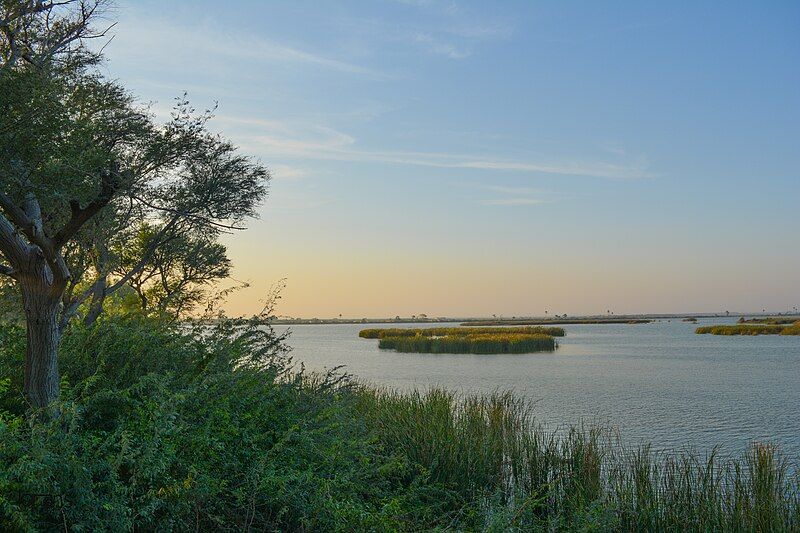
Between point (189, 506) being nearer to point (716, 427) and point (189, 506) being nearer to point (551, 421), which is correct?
point (551, 421)

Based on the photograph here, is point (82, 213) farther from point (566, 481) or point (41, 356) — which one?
point (566, 481)

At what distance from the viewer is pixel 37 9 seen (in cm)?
1029

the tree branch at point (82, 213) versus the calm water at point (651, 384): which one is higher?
the tree branch at point (82, 213)

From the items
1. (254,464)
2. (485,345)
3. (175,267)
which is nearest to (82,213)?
(254,464)

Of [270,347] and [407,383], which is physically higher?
[270,347]

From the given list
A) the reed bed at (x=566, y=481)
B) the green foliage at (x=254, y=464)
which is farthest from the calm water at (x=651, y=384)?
the green foliage at (x=254, y=464)

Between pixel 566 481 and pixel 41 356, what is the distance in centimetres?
779

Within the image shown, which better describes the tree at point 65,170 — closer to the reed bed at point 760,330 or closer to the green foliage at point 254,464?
the green foliage at point 254,464

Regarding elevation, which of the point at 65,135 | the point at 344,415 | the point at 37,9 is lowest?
the point at 344,415

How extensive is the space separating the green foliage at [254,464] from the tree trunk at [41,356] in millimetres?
226

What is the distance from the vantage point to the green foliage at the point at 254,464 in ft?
18.9

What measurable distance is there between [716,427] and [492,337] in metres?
36.9

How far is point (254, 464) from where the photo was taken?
24.2ft

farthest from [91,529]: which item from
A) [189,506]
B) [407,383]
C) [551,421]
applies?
[407,383]
